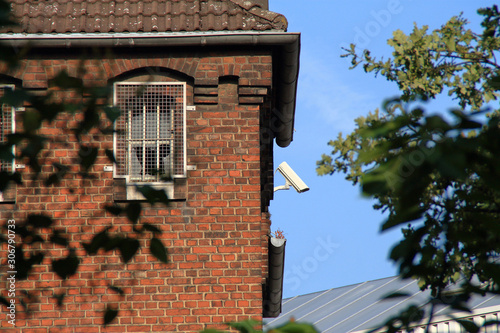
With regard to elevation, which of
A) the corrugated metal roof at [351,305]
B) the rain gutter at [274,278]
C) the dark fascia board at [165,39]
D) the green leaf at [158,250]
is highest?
the green leaf at [158,250]

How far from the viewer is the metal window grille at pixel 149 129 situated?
864cm

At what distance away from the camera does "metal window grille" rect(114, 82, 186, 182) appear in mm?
8641

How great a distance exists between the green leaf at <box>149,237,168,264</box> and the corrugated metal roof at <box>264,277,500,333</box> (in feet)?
47.3

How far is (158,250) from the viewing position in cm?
262

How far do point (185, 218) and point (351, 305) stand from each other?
16105mm

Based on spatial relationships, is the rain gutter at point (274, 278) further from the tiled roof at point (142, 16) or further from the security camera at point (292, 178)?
the tiled roof at point (142, 16)

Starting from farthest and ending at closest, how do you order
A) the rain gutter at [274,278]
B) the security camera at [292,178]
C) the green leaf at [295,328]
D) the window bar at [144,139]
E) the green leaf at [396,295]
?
the security camera at [292,178], the rain gutter at [274,278], the window bar at [144,139], the green leaf at [396,295], the green leaf at [295,328]

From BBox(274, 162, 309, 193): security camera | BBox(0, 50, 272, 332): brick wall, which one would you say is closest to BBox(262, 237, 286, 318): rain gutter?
BBox(274, 162, 309, 193): security camera

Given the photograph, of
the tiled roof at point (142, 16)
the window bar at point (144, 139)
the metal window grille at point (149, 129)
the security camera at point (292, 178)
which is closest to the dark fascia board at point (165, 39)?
the tiled roof at point (142, 16)

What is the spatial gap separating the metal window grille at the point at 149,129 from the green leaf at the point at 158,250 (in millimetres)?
5973

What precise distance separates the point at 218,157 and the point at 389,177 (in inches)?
270

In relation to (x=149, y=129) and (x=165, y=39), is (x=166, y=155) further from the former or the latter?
(x=165, y=39)

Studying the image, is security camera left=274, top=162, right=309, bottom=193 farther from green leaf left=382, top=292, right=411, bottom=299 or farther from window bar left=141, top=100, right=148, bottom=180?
green leaf left=382, top=292, right=411, bottom=299

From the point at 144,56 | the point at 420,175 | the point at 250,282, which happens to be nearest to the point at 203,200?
the point at 250,282
